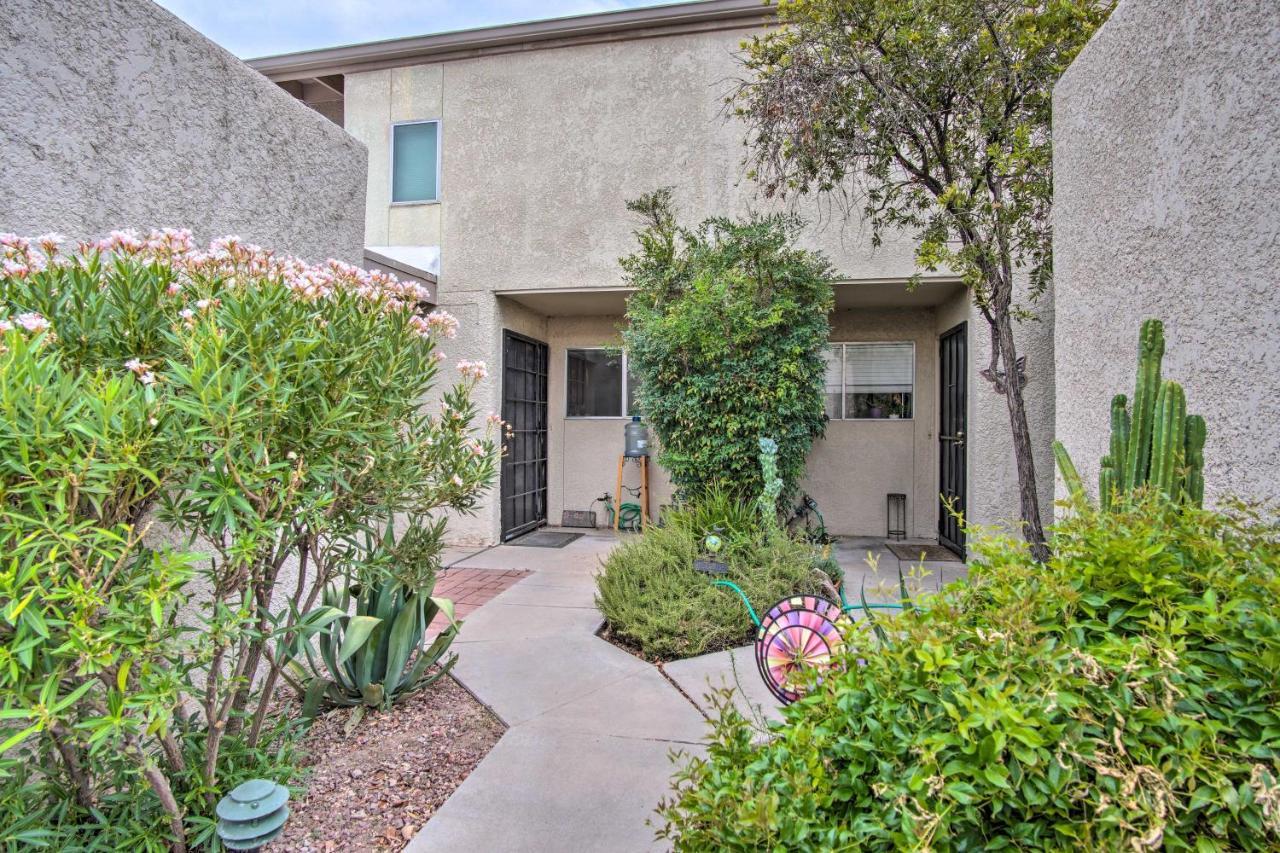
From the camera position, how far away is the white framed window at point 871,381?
325 inches

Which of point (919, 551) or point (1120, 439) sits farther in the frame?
Result: point (919, 551)

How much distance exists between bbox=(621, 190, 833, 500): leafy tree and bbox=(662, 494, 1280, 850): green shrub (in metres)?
4.50

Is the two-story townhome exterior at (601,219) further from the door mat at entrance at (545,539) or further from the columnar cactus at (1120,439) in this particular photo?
the columnar cactus at (1120,439)

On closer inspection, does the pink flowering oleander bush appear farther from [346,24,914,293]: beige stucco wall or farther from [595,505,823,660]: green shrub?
[346,24,914,293]: beige stucco wall

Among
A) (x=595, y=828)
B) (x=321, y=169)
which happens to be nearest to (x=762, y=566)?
(x=595, y=828)

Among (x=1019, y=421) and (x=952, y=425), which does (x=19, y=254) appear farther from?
(x=952, y=425)

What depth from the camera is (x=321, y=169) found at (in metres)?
3.88

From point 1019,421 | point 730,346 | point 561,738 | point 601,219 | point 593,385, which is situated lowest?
point 561,738

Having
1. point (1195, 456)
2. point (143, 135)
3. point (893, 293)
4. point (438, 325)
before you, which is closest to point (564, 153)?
point (893, 293)

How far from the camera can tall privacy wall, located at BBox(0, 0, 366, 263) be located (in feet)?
7.86

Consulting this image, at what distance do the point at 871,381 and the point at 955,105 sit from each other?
4.10m

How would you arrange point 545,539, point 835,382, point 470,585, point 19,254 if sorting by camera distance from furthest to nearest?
1. point 835,382
2. point 545,539
3. point 470,585
4. point 19,254

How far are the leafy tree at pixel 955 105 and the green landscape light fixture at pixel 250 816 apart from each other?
14.7 feet

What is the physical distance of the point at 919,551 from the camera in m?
7.48
